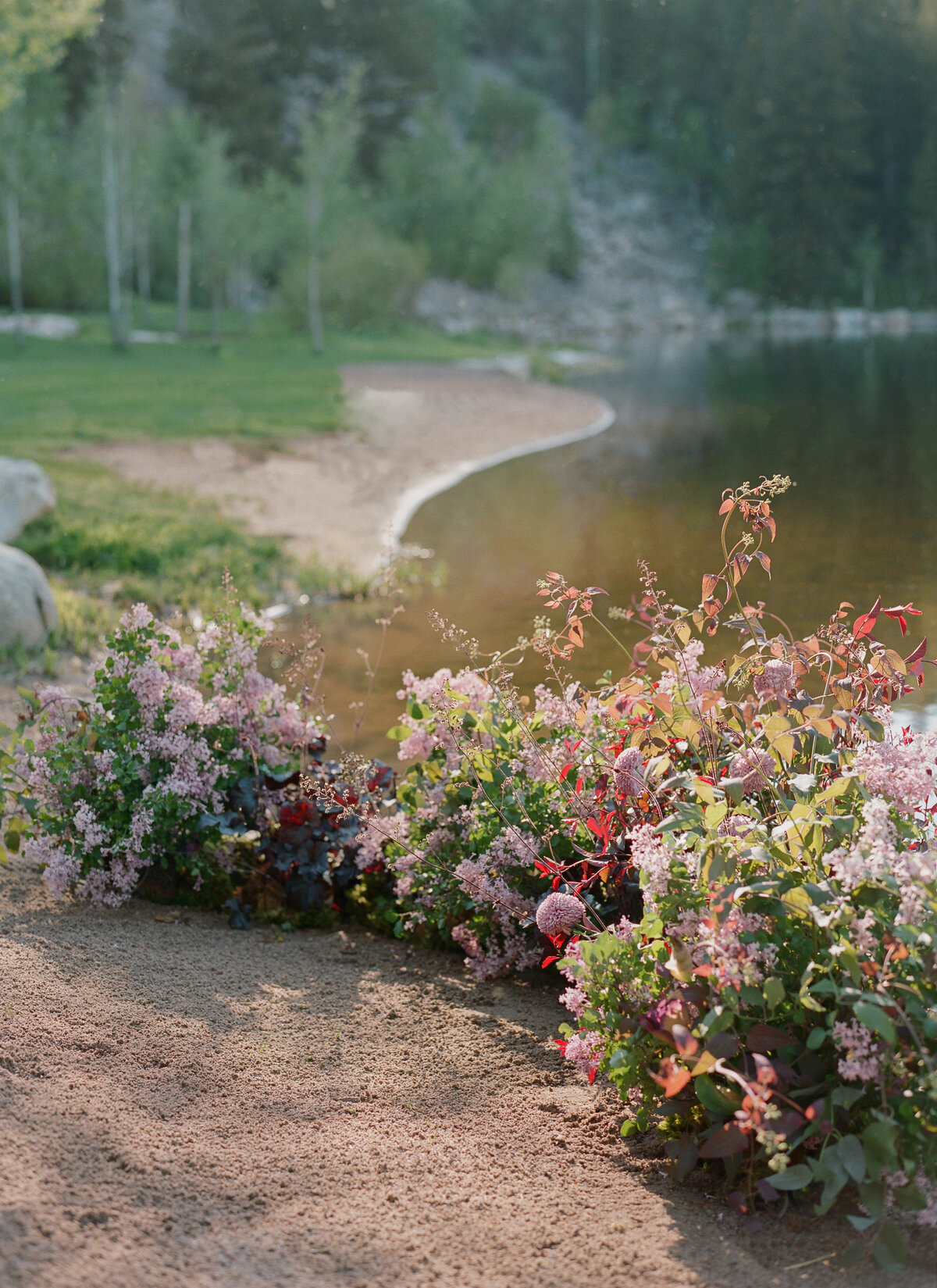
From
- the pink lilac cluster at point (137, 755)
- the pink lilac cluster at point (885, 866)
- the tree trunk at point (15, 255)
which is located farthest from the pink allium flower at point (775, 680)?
the tree trunk at point (15, 255)

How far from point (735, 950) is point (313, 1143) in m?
1.14

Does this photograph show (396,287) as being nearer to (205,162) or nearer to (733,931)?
(205,162)

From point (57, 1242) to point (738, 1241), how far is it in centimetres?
138

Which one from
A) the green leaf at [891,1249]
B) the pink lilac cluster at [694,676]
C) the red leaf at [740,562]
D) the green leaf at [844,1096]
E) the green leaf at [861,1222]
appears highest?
the red leaf at [740,562]

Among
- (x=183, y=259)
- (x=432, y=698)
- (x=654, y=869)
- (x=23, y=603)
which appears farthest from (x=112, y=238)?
(x=654, y=869)

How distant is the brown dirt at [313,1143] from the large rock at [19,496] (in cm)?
762

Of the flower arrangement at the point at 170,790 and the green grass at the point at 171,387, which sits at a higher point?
the green grass at the point at 171,387

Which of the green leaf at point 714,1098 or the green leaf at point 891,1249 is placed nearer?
the green leaf at point 891,1249

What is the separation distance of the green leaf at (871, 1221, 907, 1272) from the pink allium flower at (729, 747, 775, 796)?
3.92 feet

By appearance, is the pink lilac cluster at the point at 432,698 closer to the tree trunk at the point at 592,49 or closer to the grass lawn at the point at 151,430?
the grass lawn at the point at 151,430

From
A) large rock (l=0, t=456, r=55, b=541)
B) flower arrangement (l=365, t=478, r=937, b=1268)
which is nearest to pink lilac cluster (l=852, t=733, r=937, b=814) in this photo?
flower arrangement (l=365, t=478, r=937, b=1268)

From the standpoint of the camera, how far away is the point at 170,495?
44.2 feet

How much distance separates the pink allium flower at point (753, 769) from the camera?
322 cm

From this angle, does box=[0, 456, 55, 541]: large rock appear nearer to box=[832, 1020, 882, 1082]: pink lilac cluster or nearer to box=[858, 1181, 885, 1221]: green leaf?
box=[832, 1020, 882, 1082]: pink lilac cluster
